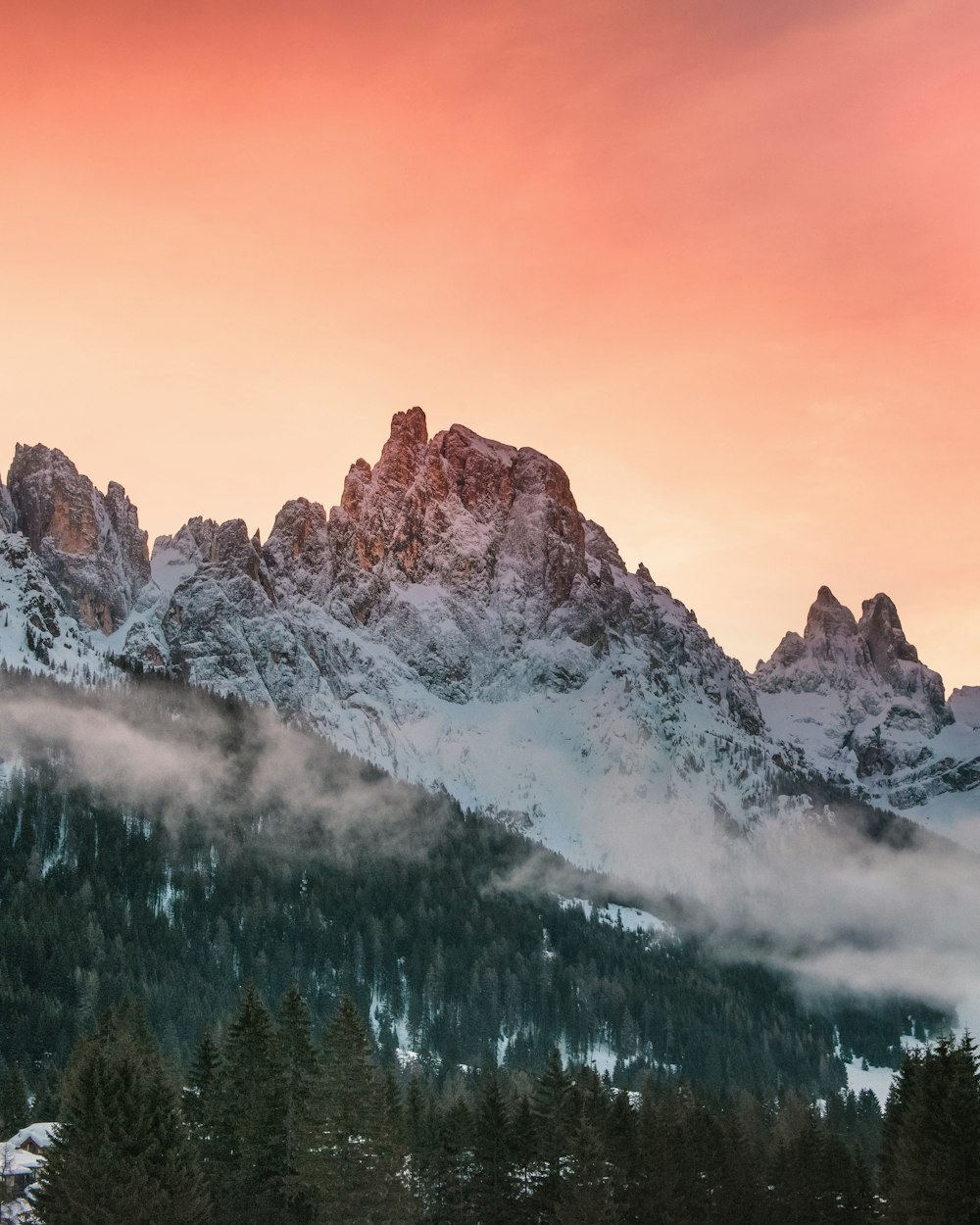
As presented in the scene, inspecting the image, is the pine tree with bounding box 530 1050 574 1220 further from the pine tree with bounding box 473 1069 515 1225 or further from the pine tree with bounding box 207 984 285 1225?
the pine tree with bounding box 207 984 285 1225

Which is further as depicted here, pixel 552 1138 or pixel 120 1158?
pixel 552 1138

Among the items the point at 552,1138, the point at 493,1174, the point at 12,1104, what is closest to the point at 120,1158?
the point at 493,1174

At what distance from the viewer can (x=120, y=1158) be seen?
60.2 meters

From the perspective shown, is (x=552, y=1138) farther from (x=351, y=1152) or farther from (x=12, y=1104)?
(x=12, y=1104)

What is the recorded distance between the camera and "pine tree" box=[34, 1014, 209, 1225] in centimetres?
5838

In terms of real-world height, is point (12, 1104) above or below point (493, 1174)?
above

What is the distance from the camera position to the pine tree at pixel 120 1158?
58375 millimetres

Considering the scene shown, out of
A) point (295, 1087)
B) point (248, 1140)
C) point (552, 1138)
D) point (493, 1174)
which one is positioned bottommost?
point (493, 1174)

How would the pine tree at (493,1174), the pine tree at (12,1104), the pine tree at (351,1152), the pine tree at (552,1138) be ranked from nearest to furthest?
the pine tree at (351,1152) → the pine tree at (493,1174) → the pine tree at (552,1138) → the pine tree at (12,1104)

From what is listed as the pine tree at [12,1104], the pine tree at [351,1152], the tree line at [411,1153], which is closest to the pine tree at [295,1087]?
the tree line at [411,1153]

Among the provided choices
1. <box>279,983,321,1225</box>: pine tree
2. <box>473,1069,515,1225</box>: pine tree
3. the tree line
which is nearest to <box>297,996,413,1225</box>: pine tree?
the tree line

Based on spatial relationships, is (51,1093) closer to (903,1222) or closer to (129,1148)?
(129,1148)

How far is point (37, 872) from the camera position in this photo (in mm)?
188125

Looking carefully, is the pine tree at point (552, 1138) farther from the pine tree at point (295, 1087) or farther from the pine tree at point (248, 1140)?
the pine tree at point (248, 1140)
